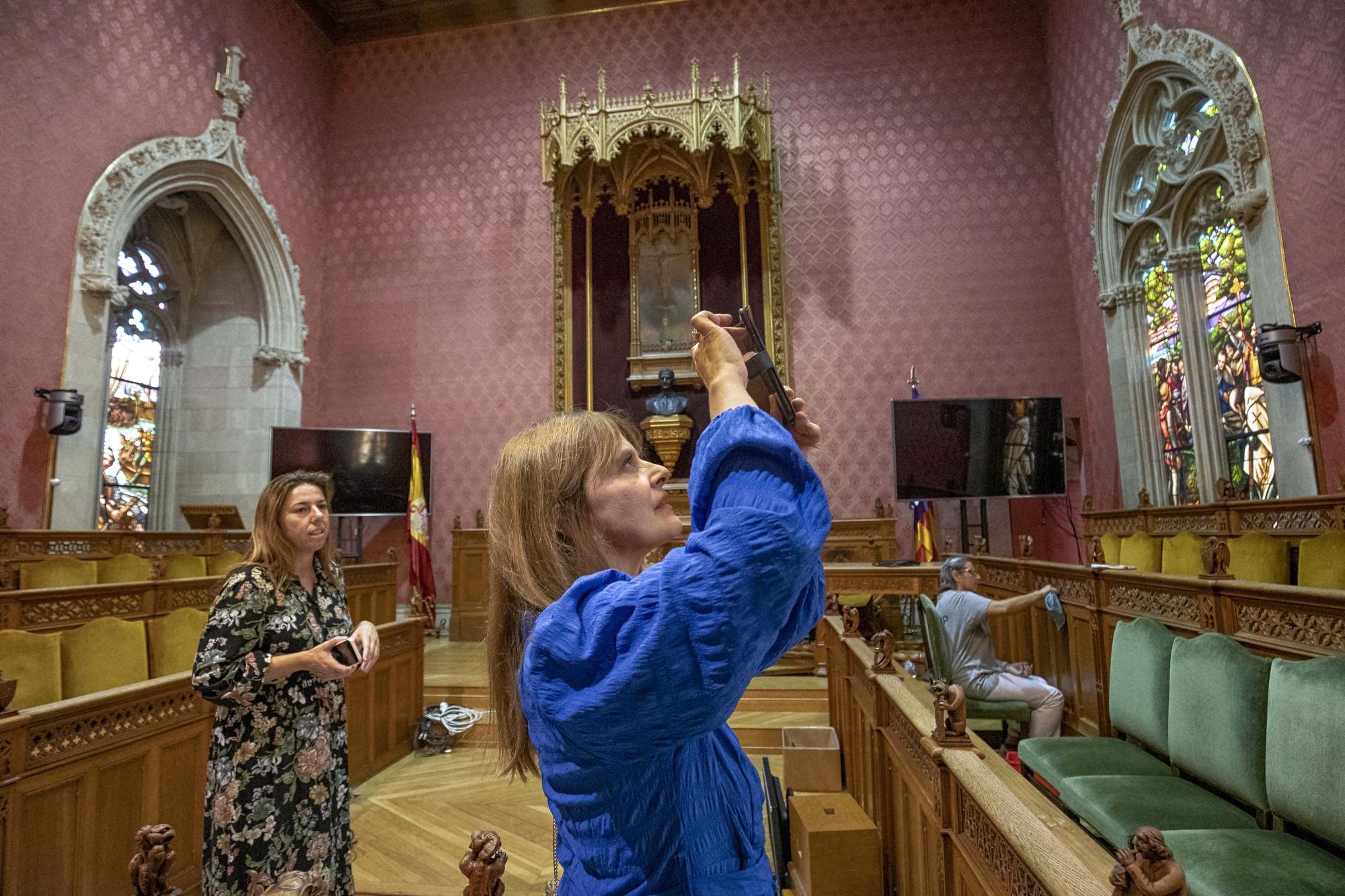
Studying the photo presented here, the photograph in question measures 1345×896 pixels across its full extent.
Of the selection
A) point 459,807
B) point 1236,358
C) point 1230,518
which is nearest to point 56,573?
point 459,807

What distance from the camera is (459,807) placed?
3.63m

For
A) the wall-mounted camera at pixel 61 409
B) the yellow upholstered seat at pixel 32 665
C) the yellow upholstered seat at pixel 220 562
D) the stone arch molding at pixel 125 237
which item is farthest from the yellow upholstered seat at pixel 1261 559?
the stone arch molding at pixel 125 237

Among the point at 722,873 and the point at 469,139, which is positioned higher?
the point at 469,139

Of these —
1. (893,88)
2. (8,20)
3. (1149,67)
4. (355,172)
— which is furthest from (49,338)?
(1149,67)

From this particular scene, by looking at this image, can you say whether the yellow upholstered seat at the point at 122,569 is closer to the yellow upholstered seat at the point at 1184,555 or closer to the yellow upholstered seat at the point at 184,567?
the yellow upholstered seat at the point at 184,567

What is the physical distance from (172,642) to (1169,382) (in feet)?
24.6

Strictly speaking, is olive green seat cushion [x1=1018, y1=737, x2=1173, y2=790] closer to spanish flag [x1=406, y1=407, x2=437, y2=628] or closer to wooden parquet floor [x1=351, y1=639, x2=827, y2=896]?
wooden parquet floor [x1=351, y1=639, x2=827, y2=896]

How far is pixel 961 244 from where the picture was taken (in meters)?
7.88

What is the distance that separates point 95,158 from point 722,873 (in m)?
7.93

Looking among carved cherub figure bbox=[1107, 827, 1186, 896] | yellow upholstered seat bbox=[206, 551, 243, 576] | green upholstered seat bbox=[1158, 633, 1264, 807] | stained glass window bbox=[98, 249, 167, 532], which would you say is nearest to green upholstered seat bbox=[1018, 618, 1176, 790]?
green upholstered seat bbox=[1158, 633, 1264, 807]

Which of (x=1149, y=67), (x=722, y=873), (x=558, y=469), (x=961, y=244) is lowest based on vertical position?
(x=722, y=873)

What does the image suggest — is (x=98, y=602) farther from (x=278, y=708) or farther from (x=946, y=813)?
(x=946, y=813)

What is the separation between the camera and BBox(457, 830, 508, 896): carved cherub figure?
98cm

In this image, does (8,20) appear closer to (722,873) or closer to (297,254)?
(297,254)
